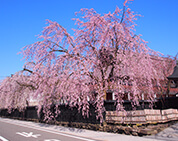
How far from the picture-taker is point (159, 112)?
33.5 ft

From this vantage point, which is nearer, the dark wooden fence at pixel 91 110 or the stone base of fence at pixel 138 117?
the stone base of fence at pixel 138 117

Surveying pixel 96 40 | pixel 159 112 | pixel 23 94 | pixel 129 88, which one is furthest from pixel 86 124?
pixel 23 94

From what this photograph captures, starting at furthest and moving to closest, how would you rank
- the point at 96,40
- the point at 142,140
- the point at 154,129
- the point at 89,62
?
the point at 96,40, the point at 89,62, the point at 154,129, the point at 142,140

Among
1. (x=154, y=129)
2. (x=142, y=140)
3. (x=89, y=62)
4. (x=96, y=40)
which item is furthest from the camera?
(x=96, y=40)

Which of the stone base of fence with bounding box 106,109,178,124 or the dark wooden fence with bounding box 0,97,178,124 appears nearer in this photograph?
the stone base of fence with bounding box 106,109,178,124

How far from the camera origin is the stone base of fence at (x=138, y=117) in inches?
369

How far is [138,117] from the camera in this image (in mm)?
9430

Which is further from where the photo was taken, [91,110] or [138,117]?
[91,110]

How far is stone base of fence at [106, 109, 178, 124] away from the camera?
30.8ft

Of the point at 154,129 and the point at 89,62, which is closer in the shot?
the point at 154,129

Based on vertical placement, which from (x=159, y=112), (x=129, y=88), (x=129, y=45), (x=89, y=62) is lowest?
(x=159, y=112)

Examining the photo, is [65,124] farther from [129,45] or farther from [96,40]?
[129,45]

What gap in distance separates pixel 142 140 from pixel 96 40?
634cm

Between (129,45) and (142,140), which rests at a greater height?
(129,45)
